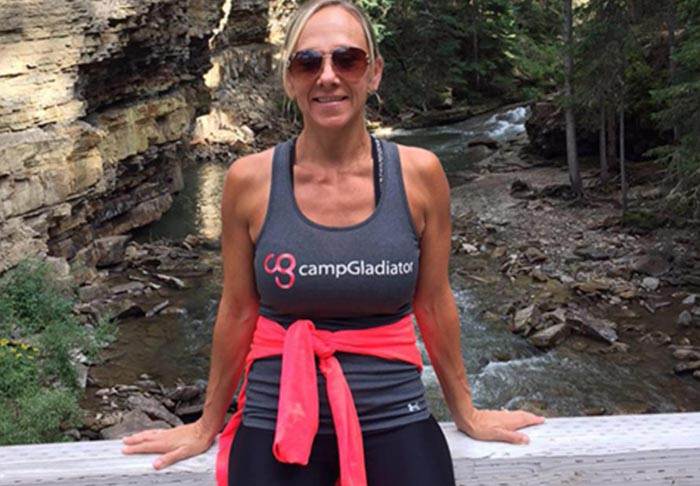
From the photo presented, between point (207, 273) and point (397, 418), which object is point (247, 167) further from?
point (207, 273)

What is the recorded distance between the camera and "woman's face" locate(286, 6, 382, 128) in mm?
1898

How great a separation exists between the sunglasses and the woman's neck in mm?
141

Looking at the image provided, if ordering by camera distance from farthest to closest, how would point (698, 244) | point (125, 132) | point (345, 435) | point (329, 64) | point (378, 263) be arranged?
point (125, 132) → point (698, 244) → point (329, 64) → point (378, 263) → point (345, 435)

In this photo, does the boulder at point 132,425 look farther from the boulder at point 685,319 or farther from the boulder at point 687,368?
the boulder at point 685,319

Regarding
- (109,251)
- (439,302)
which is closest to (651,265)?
(109,251)

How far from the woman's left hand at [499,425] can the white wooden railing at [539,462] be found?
0.09ft

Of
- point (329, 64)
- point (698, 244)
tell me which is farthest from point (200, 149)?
point (329, 64)

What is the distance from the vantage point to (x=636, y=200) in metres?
18.2

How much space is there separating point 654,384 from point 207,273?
8.84 metres

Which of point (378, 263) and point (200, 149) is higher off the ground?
point (378, 263)

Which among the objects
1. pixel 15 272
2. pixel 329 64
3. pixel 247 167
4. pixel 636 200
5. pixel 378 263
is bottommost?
pixel 636 200

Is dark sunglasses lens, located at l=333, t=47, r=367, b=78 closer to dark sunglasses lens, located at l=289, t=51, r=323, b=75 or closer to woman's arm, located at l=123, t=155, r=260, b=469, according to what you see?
dark sunglasses lens, located at l=289, t=51, r=323, b=75

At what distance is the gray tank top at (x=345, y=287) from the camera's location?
1.75 metres

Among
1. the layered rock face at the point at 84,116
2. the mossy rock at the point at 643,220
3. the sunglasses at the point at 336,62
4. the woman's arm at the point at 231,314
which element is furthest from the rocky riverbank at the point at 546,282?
the sunglasses at the point at 336,62
